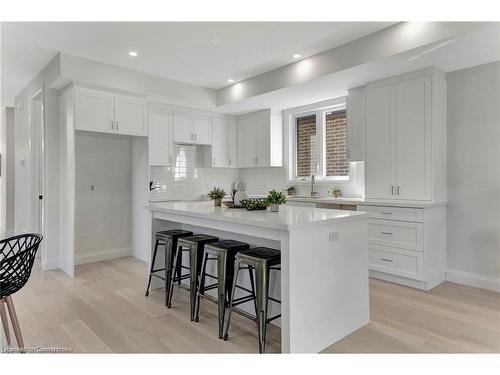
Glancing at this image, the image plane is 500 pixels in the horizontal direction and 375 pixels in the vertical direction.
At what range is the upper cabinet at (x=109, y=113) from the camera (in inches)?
161

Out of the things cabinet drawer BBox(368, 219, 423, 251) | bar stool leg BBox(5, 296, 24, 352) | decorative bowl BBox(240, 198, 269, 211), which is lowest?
bar stool leg BBox(5, 296, 24, 352)

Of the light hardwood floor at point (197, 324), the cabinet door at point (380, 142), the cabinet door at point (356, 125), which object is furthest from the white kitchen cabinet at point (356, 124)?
the light hardwood floor at point (197, 324)

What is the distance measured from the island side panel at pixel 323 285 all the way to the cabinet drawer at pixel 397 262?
4.00 feet

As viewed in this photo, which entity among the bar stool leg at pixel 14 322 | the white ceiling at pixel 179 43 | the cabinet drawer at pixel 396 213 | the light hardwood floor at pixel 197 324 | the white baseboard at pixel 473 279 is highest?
the white ceiling at pixel 179 43

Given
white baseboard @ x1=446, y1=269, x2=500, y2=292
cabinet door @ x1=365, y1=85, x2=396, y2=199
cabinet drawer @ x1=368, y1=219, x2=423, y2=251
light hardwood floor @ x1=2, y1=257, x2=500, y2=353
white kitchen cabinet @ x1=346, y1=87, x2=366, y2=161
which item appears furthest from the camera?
white kitchen cabinet @ x1=346, y1=87, x2=366, y2=161

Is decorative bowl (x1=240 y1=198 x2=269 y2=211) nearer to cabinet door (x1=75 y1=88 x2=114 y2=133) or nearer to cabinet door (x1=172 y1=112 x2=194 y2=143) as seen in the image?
cabinet door (x1=75 y1=88 x2=114 y2=133)

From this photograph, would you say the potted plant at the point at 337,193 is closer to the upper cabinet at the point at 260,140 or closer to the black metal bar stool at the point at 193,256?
the upper cabinet at the point at 260,140

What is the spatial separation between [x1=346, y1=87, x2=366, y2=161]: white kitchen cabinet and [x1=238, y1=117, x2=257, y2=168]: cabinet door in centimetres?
192

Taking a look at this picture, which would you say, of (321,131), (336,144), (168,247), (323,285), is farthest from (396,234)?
(168,247)

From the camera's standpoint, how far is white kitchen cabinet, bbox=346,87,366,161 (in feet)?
14.1

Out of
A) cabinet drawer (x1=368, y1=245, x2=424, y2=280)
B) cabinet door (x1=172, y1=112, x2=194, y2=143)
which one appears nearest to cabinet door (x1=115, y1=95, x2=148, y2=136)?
cabinet door (x1=172, y1=112, x2=194, y2=143)

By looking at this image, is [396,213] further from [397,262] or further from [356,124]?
[356,124]
